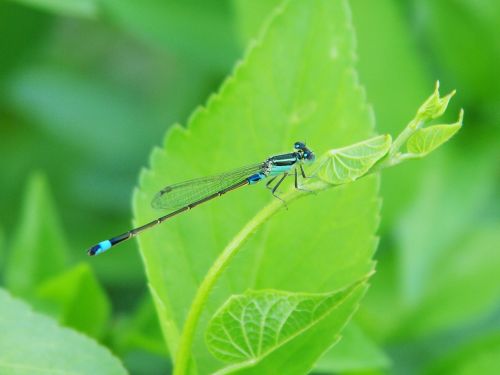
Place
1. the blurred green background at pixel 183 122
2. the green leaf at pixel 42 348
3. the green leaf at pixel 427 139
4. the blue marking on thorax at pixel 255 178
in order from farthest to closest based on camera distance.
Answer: the blurred green background at pixel 183 122 < the blue marking on thorax at pixel 255 178 < the green leaf at pixel 42 348 < the green leaf at pixel 427 139

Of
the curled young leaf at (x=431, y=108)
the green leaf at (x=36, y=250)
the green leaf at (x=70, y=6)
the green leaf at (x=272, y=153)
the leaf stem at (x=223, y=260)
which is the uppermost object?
the green leaf at (x=70, y=6)

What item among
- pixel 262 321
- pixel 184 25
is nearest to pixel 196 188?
pixel 262 321

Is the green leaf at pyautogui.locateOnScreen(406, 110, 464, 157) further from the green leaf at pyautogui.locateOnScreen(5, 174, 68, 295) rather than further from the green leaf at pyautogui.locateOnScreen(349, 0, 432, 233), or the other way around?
the green leaf at pyautogui.locateOnScreen(349, 0, 432, 233)

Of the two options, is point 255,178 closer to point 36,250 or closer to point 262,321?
point 262,321

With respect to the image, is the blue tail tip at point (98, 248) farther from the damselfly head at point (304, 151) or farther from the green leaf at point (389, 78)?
the green leaf at point (389, 78)

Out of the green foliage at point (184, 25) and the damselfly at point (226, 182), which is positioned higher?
the green foliage at point (184, 25)

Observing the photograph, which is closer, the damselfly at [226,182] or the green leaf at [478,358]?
the damselfly at [226,182]

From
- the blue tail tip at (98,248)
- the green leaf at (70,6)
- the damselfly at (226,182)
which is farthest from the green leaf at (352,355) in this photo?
the green leaf at (70,6)

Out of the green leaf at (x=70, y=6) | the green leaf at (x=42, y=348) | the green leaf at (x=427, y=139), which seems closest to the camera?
the green leaf at (x=427, y=139)
